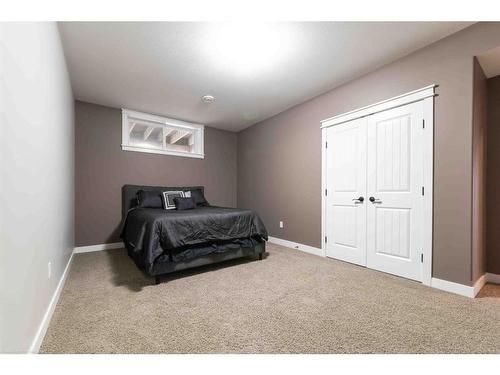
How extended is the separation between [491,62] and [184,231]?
350cm

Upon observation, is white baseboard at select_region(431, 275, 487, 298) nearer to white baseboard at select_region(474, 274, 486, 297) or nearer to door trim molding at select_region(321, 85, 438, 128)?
white baseboard at select_region(474, 274, 486, 297)

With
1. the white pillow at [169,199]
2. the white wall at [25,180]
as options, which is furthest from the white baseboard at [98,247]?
the white wall at [25,180]

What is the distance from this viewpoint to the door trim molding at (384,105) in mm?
2365

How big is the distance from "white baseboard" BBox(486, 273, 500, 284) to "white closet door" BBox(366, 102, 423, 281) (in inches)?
29.8

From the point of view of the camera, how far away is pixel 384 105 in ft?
8.88

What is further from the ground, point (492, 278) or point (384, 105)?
point (384, 105)

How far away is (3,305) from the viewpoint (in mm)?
889

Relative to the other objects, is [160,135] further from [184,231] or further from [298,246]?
[298,246]

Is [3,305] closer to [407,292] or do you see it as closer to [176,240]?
[176,240]

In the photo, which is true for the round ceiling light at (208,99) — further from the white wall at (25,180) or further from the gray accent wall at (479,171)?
the gray accent wall at (479,171)

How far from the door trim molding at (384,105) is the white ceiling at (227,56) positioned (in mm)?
440

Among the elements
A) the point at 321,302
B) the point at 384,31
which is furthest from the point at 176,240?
the point at 384,31

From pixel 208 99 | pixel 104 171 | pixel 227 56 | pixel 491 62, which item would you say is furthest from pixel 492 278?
pixel 104 171
